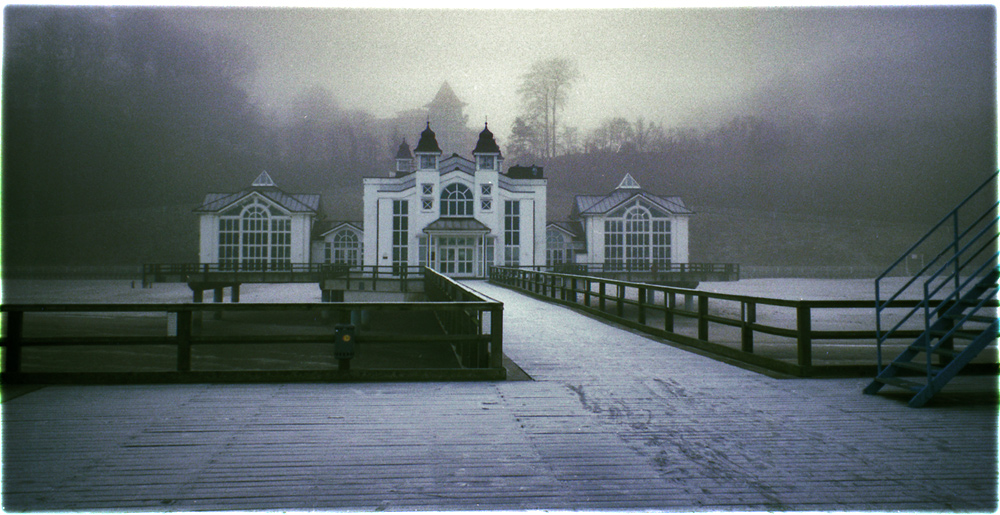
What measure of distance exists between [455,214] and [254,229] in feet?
38.6

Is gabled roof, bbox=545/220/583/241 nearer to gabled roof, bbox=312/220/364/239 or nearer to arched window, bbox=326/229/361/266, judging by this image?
gabled roof, bbox=312/220/364/239

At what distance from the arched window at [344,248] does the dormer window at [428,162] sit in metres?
6.80

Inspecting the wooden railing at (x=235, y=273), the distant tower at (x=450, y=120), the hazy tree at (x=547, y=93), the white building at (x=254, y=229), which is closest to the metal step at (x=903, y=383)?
the wooden railing at (x=235, y=273)

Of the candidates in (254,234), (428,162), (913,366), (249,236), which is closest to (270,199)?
(254,234)

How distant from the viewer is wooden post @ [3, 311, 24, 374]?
15.6 feet

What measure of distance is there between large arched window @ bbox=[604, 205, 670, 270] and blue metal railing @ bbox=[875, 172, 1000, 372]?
11.6 meters

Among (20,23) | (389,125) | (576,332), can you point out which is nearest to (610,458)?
(576,332)

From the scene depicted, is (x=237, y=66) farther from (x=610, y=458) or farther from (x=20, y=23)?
(x=610, y=458)

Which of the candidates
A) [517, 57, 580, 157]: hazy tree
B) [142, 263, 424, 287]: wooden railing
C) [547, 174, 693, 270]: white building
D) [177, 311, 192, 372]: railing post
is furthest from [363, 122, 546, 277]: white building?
[177, 311, 192, 372]: railing post

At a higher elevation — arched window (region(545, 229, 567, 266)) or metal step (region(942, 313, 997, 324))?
arched window (region(545, 229, 567, 266))

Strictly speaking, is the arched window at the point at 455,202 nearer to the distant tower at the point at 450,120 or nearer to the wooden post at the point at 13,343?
the distant tower at the point at 450,120

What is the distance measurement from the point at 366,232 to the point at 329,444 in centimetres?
2811

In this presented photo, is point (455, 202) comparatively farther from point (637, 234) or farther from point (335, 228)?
point (637, 234)

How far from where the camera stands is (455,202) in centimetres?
3116
